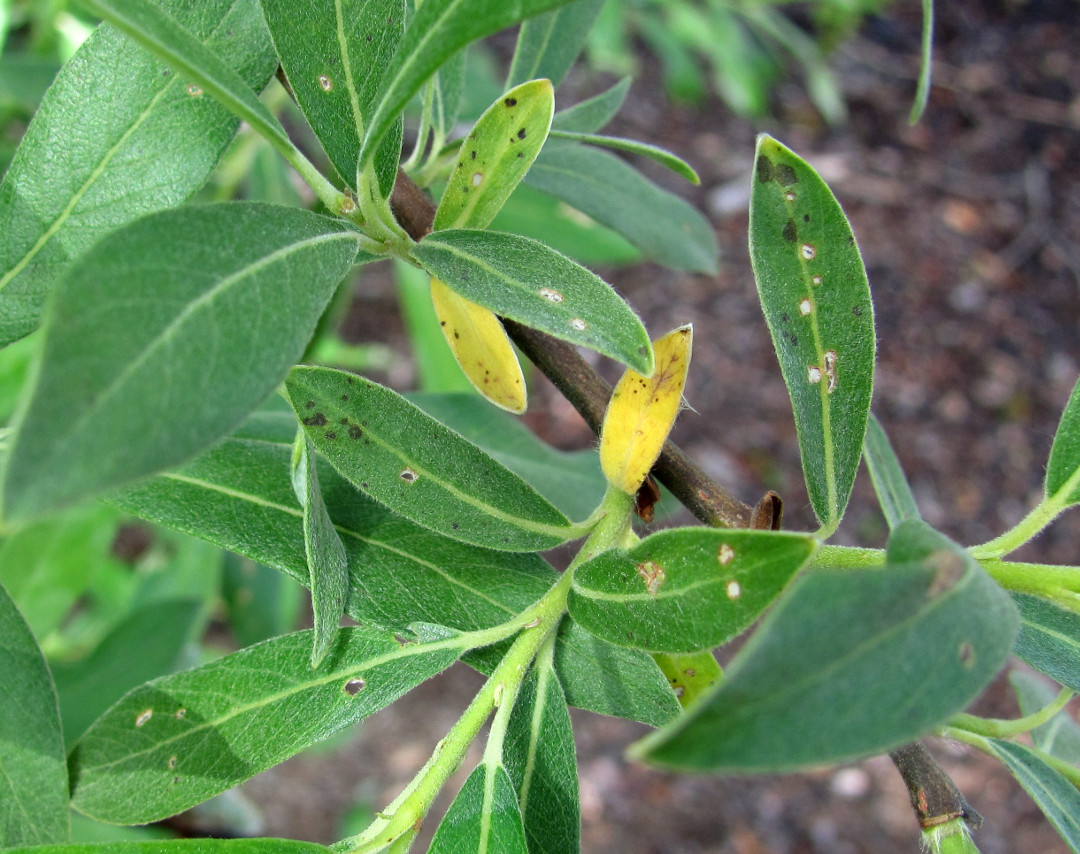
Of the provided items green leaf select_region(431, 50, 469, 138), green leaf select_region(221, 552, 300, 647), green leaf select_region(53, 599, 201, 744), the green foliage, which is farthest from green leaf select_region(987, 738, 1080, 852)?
green leaf select_region(221, 552, 300, 647)

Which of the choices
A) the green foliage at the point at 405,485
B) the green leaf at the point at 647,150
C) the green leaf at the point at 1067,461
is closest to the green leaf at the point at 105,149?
the green foliage at the point at 405,485

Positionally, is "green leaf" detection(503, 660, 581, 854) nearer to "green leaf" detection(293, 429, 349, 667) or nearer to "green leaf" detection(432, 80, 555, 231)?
"green leaf" detection(293, 429, 349, 667)

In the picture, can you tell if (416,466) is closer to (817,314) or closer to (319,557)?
(319,557)

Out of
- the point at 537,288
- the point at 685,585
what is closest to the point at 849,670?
the point at 685,585

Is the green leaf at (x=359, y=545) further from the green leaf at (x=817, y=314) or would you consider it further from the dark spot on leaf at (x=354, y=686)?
the green leaf at (x=817, y=314)

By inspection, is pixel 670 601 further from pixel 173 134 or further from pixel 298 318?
pixel 173 134

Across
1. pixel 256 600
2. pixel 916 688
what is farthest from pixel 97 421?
pixel 256 600
